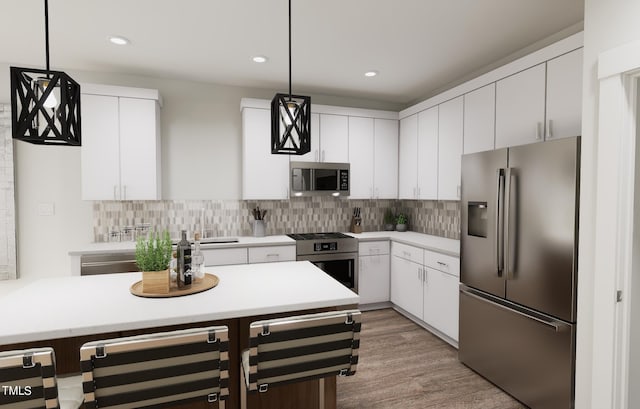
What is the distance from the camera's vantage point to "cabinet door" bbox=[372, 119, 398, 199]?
439cm

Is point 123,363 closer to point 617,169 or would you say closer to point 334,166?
point 617,169

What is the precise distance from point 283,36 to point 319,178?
1709 mm

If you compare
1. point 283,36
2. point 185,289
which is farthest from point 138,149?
point 185,289

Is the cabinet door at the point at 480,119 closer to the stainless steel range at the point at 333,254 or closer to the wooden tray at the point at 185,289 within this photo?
the stainless steel range at the point at 333,254

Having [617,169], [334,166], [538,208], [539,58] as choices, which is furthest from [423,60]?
[617,169]

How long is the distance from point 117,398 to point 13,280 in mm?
3312

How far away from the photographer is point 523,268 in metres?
2.26

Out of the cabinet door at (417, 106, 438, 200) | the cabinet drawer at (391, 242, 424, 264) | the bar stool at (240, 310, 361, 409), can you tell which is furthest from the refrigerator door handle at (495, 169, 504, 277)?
the bar stool at (240, 310, 361, 409)

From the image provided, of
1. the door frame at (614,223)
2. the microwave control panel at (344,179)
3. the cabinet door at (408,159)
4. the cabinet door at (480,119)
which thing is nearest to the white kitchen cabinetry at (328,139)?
the microwave control panel at (344,179)

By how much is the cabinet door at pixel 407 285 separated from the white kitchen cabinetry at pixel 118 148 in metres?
2.81

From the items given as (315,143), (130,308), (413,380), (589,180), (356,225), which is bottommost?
(413,380)

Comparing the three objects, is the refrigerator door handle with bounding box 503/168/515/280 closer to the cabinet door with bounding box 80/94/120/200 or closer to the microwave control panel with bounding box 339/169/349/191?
the microwave control panel with bounding box 339/169/349/191

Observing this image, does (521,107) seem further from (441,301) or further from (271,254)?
(271,254)

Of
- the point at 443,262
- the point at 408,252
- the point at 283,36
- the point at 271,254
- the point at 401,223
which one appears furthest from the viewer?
the point at 401,223
